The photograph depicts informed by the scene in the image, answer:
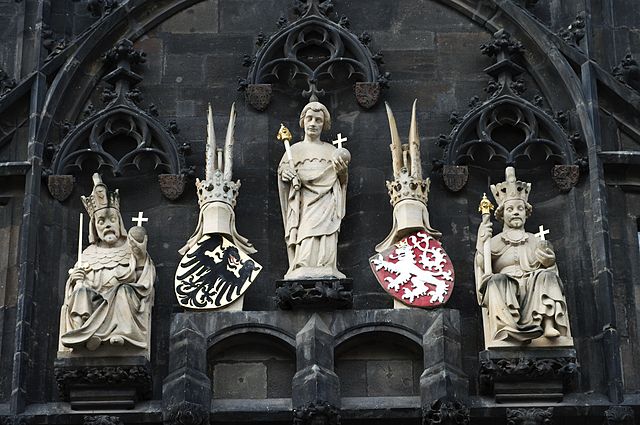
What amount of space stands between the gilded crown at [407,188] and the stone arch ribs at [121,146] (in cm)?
231

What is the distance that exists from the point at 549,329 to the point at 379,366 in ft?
5.97

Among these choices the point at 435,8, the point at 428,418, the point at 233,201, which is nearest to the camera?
the point at 428,418

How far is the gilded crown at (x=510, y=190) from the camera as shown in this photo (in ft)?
87.8

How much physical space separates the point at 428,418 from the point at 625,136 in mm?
4522

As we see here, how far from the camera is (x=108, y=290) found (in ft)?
84.7

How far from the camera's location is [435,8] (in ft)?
93.8

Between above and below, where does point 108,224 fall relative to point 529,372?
above

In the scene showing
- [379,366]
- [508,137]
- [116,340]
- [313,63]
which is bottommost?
[379,366]

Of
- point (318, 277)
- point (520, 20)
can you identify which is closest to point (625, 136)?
point (520, 20)

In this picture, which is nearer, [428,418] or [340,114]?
[428,418]

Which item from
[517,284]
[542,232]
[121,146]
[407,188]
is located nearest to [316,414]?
[517,284]

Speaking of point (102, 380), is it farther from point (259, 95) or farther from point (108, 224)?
point (259, 95)

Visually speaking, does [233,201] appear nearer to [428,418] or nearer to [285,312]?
[285,312]

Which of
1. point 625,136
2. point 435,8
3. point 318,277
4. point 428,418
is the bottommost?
point 428,418
